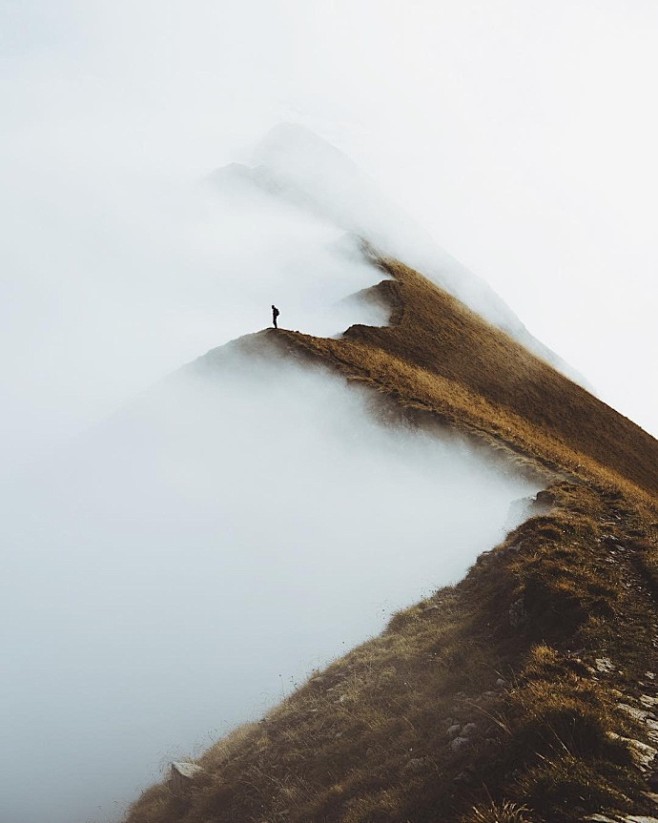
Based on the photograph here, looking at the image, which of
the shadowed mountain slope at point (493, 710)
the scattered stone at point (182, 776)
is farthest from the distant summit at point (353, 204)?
the scattered stone at point (182, 776)

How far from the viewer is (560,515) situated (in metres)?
18.8

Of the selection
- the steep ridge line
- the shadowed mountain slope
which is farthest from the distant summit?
the shadowed mountain slope

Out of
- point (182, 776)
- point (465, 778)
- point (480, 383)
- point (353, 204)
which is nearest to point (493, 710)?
point (465, 778)

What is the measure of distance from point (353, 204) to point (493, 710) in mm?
121645

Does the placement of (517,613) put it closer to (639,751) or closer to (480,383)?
(639,751)

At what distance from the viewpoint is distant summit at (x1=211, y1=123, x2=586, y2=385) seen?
9150 cm

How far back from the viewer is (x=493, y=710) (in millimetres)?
9461

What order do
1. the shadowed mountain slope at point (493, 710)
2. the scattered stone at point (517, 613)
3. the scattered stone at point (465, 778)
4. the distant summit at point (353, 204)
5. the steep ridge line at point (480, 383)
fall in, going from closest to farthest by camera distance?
1. the shadowed mountain slope at point (493, 710)
2. the scattered stone at point (465, 778)
3. the scattered stone at point (517, 613)
4. the steep ridge line at point (480, 383)
5. the distant summit at point (353, 204)

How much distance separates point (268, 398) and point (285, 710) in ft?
86.9

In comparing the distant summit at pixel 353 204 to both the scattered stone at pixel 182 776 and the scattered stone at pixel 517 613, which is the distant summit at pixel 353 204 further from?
the scattered stone at pixel 182 776

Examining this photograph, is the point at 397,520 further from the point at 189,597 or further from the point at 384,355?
the point at 384,355

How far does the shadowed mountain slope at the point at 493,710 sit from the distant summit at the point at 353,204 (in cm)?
7013

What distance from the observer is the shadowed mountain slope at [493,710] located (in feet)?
24.2

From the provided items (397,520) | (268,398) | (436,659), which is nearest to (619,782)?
(436,659)
